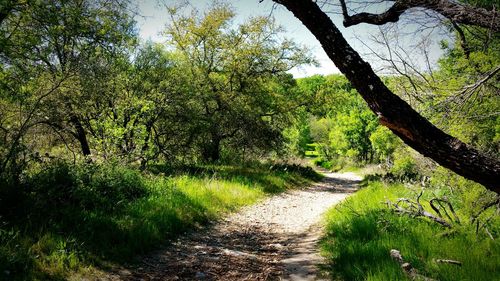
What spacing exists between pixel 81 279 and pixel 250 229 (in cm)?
465

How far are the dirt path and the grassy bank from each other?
0.40 meters

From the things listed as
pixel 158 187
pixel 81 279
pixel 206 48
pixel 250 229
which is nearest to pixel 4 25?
pixel 158 187

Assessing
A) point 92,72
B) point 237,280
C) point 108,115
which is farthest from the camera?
point 108,115

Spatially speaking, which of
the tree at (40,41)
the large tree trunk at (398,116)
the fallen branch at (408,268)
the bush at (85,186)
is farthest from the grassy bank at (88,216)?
the large tree trunk at (398,116)

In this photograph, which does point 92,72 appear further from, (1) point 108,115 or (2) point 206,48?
(2) point 206,48

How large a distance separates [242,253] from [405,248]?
2.72 meters

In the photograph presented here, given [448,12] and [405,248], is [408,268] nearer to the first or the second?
[405,248]

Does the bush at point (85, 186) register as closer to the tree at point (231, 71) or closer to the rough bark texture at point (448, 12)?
the rough bark texture at point (448, 12)

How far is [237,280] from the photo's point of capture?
192 inches

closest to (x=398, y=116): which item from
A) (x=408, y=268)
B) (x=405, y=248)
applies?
(x=408, y=268)

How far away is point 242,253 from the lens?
6.22 m

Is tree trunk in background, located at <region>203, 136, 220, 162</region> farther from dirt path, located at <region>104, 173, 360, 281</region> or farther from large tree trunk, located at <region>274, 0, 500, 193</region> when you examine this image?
large tree trunk, located at <region>274, 0, 500, 193</region>

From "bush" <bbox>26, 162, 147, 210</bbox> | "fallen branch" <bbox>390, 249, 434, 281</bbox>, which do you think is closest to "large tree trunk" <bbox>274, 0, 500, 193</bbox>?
"fallen branch" <bbox>390, 249, 434, 281</bbox>

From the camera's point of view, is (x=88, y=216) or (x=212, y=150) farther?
(x=212, y=150)
